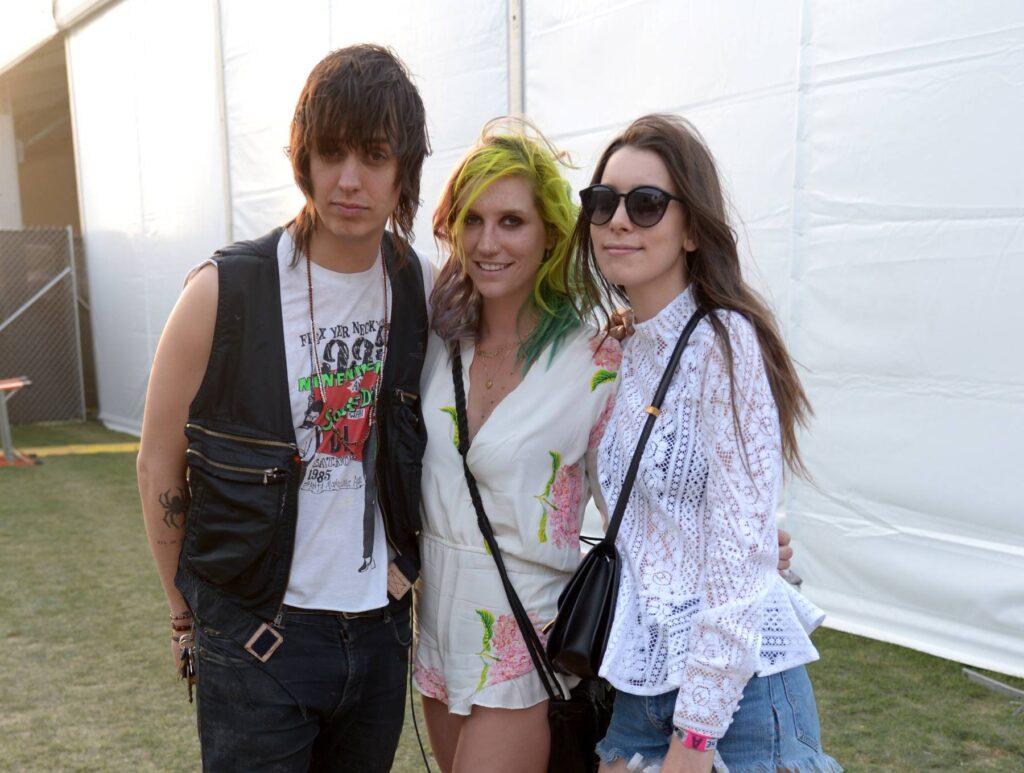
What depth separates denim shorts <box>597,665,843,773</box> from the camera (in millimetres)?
1555

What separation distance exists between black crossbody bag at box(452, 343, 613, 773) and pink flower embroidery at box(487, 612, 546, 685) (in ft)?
0.05

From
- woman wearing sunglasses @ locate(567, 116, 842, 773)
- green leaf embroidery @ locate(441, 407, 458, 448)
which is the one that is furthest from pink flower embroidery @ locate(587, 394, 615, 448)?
green leaf embroidery @ locate(441, 407, 458, 448)

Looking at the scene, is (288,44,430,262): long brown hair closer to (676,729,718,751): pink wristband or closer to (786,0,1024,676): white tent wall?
(676,729,718,751): pink wristband

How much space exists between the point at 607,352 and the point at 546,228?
341mm

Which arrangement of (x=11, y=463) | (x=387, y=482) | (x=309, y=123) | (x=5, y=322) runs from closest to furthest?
1. (x=309, y=123)
2. (x=387, y=482)
3. (x=11, y=463)
4. (x=5, y=322)

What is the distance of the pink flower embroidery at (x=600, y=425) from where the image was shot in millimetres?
2004

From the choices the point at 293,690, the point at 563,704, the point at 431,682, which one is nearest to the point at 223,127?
the point at 431,682

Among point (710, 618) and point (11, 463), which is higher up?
point (710, 618)

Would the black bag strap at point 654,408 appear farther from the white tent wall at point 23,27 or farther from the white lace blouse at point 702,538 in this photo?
the white tent wall at point 23,27

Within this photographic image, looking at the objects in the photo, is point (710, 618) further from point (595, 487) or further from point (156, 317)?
point (156, 317)

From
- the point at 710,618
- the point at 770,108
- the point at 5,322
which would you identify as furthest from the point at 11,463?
the point at 710,618

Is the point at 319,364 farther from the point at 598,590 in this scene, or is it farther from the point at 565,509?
the point at 598,590

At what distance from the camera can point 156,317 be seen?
1138 cm

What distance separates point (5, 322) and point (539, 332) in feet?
42.2
